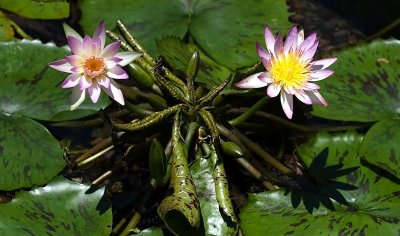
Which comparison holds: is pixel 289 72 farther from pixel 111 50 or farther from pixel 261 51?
pixel 111 50

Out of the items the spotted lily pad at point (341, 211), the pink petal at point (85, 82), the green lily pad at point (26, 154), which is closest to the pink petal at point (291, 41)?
the spotted lily pad at point (341, 211)

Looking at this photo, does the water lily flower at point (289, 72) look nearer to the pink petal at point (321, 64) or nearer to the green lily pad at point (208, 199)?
the pink petal at point (321, 64)

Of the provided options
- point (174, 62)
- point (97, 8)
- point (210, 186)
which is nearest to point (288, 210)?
point (210, 186)

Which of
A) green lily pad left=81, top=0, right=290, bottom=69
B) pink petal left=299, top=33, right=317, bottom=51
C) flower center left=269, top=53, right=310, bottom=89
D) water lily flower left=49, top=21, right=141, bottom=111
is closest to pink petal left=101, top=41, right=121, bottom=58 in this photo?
water lily flower left=49, top=21, right=141, bottom=111

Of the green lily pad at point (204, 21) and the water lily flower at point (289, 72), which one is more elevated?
the water lily flower at point (289, 72)

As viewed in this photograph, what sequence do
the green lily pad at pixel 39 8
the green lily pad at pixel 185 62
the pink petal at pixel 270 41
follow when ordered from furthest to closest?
the green lily pad at pixel 39 8 → the green lily pad at pixel 185 62 → the pink petal at pixel 270 41

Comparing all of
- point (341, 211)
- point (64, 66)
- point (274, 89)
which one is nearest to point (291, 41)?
point (274, 89)

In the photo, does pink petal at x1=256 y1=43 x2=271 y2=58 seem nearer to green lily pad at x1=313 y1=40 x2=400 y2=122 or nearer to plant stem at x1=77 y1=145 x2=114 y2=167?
green lily pad at x1=313 y1=40 x2=400 y2=122
